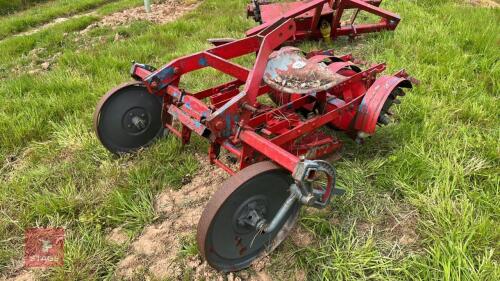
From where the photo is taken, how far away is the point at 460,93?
13.6 feet

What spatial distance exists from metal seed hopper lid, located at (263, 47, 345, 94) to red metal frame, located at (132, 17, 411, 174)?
0.44 ft

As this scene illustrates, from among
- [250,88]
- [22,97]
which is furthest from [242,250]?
[22,97]

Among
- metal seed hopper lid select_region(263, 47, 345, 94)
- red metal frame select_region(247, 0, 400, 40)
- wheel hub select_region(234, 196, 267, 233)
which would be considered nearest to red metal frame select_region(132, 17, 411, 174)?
metal seed hopper lid select_region(263, 47, 345, 94)

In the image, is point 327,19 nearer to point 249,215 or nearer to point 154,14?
point 249,215

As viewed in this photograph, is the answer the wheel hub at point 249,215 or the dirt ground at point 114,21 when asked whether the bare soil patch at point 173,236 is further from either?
the dirt ground at point 114,21

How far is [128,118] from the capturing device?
3.37m

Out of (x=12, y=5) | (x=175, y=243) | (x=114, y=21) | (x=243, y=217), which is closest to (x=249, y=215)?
(x=243, y=217)

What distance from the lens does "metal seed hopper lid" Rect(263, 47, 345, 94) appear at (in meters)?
2.94

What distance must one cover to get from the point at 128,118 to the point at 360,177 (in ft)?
6.62

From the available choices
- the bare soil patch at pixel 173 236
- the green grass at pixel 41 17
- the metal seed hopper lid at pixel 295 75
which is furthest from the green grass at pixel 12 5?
the metal seed hopper lid at pixel 295 75

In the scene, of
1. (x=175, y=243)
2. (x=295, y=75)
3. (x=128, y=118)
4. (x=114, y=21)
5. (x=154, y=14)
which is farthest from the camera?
(x=154, y=14)

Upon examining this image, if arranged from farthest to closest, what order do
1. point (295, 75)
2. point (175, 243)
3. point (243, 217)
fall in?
point (295, 75) < point (175, 243) < point (243, 217)

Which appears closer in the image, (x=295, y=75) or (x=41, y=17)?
(x=295, y=75)

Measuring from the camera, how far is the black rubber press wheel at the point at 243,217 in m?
2.22
